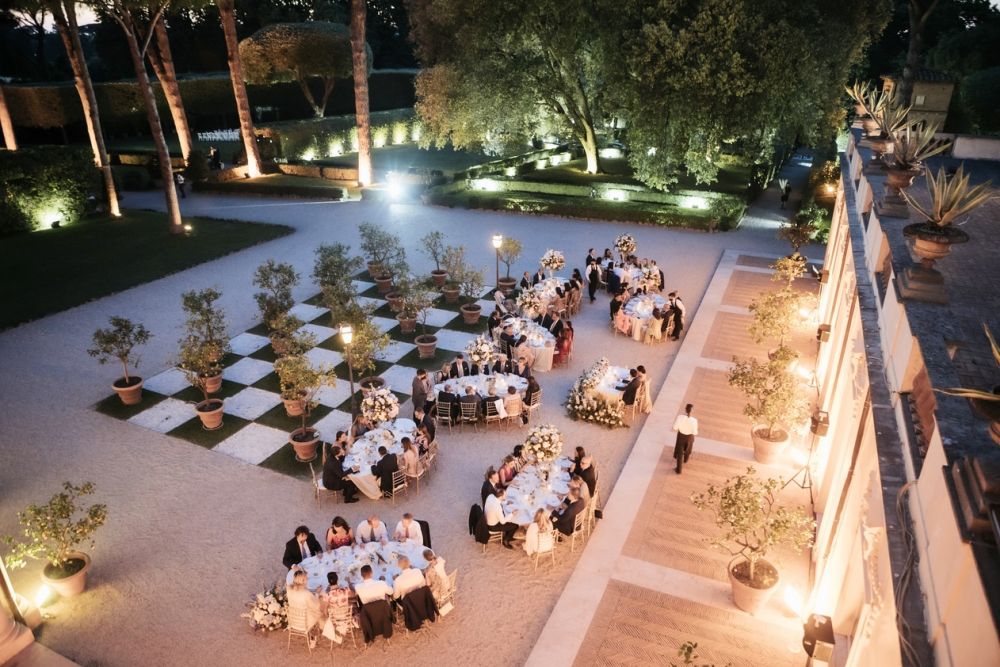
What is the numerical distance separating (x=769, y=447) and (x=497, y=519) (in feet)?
17.2

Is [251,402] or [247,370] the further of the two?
[247,370]

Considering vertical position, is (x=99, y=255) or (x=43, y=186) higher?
(x=43, y=186)

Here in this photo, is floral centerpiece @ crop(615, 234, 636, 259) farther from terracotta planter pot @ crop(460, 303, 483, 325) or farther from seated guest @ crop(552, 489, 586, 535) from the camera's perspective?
seated guest @ crop(552, 489, 586, 535)

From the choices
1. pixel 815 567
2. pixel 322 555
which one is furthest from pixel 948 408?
pixel 322 555

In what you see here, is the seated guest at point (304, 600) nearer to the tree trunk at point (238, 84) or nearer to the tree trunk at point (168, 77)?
the tree trunk at point (168, 77)

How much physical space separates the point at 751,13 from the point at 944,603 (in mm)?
24491

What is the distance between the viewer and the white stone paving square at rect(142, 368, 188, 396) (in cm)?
1465

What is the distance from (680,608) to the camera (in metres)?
8.79

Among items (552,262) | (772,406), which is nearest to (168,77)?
(552,262)

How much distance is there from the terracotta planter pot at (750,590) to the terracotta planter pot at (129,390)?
12364 millimetres

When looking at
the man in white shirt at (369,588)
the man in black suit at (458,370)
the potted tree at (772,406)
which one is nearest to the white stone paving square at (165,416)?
the man in black suit at (458,370)

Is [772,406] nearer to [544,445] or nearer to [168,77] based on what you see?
[544,445]

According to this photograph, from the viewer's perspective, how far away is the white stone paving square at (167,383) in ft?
48.1

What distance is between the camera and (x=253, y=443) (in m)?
12.7
